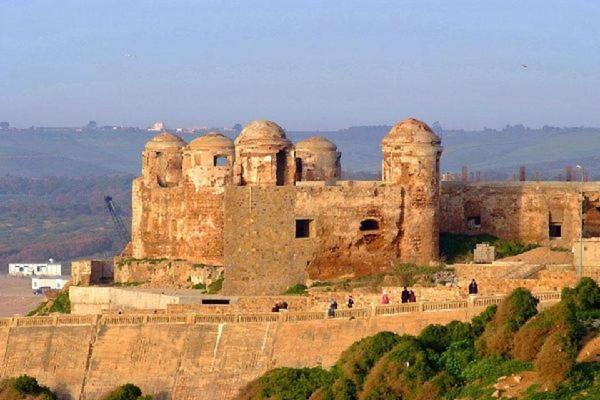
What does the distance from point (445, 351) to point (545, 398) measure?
3.99m

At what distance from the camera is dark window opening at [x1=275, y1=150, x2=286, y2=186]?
4559cm

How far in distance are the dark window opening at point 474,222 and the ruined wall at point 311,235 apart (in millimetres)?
3319

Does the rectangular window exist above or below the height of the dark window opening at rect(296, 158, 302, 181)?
below

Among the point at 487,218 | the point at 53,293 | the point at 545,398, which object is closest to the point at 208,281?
the point at 487,218

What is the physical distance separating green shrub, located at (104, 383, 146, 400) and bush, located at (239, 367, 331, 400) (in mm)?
2069

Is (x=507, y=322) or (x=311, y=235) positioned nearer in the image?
(x=507, y=322)

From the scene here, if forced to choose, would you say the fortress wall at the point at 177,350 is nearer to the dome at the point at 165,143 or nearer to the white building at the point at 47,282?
the dome at the point at 165,143

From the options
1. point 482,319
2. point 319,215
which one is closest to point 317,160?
point 319,215

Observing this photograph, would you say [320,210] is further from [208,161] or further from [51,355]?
[51,355]

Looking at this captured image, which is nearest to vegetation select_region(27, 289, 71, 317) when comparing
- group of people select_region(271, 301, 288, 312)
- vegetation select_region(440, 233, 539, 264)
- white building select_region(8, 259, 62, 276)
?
vegetation select_region(440, 233, 539, 264)

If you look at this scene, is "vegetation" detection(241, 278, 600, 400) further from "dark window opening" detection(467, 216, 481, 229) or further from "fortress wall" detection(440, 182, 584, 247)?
"dark window opening" detection(467, 216, 481, 229)

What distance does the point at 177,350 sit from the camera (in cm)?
3844

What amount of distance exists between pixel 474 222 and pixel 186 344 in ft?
35.0

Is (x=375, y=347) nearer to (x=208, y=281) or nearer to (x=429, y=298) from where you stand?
(x=429, y=298)
